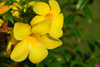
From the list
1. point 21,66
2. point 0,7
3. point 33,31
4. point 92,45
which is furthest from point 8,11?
point 92,45

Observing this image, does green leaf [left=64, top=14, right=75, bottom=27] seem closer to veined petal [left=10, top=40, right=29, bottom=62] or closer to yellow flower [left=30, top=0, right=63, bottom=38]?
yellow flower [left=30, top=0, right=63, bottom=38]

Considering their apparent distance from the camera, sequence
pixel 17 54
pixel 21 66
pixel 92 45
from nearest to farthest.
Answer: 1. pixel 17 54
2. pixel 21 66
3. pixel 92 45

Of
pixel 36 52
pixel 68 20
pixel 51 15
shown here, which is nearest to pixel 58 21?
pixel 51 15

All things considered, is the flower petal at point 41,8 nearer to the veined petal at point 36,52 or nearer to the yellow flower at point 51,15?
the yellow flower at point 51,15

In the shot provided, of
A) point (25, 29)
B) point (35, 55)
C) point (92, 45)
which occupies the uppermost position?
point (25, 29)

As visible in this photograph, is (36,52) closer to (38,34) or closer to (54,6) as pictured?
(38,34)

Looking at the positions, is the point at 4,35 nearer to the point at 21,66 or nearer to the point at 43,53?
the point at 43,53

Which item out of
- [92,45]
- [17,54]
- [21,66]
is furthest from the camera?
[92,45]
